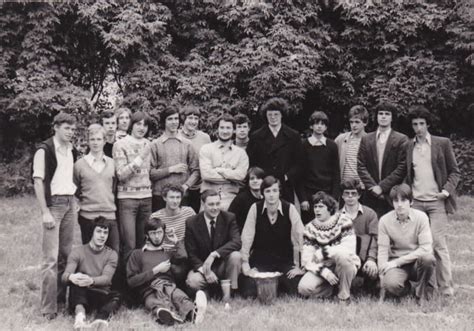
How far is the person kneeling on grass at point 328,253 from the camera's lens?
5.61 meters

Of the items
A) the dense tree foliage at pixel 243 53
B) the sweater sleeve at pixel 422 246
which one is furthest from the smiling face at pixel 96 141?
the dense tree foliage at pixel 243 53

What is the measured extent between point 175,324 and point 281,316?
952 millimetres

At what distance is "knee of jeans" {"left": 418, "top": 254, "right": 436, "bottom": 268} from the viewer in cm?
550

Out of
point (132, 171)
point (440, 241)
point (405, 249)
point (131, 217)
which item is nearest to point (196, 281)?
point (131, 217)

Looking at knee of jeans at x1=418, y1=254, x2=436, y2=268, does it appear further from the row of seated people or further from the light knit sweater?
the light knit sweater

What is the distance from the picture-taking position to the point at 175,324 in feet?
16.3

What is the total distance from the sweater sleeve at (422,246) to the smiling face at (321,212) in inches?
31.5

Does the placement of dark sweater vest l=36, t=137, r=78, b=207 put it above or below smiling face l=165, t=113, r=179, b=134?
below

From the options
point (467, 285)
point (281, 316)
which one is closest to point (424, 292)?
point (467, 285)

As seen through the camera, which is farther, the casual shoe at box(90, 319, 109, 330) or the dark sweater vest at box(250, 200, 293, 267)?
the dark sweater vest at box(250, 200, 293, 267)

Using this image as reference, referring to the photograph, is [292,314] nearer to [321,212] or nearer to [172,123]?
[321,212]

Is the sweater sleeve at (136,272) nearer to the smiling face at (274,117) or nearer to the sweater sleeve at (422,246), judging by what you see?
the smiling face at (274,117)

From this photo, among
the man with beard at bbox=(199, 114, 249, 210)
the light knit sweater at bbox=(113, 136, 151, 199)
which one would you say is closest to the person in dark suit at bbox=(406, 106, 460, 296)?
the man with beard at bbox=(199, 114, 249, 210)

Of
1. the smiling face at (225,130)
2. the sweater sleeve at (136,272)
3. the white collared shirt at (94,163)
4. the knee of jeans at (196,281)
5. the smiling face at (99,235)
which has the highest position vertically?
the smiling face at (225,130)
